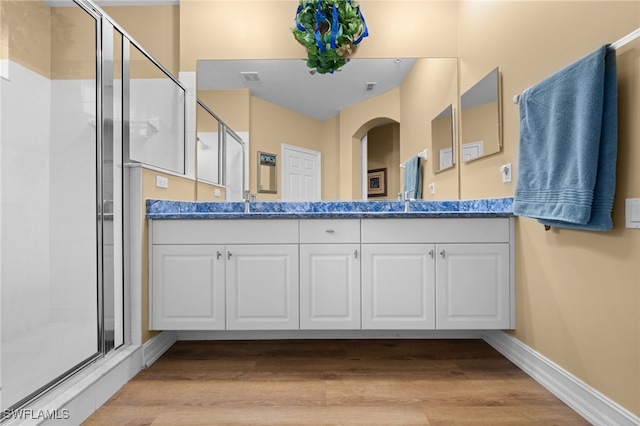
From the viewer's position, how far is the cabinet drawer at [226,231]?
179 cm

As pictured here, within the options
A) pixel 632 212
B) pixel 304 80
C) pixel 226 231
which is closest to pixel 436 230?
pixel 632 212

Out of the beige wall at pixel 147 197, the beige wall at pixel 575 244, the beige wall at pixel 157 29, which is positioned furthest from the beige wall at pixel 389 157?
the beige wall at pixel 157 29

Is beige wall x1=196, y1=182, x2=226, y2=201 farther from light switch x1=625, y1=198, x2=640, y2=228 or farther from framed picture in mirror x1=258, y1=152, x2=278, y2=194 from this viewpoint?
light switch x1=625, y1=198, x2=640, y2=228

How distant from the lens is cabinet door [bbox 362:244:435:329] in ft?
5.78

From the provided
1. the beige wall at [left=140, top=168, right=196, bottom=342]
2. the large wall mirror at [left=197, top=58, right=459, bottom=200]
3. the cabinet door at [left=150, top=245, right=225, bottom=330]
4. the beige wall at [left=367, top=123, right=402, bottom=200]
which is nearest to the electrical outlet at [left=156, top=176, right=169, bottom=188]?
the beige wall at [left=140, top=168, right=196, bottom=342]

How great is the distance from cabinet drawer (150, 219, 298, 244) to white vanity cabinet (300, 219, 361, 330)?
0.11 m

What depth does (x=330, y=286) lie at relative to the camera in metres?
1.78

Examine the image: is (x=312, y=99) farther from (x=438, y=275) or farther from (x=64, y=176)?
(x=64, y=176)

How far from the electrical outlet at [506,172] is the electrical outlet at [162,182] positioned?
2.02 meters

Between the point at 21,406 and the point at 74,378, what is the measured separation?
21cm

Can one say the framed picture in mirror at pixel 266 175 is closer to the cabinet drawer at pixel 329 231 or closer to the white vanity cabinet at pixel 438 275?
the cabinet drawer at pixel 329 231

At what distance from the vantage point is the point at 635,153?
1.10 meters

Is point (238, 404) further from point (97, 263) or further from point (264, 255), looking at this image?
point (97, 263)

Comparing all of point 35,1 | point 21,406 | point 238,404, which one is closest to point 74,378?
point 21,406
